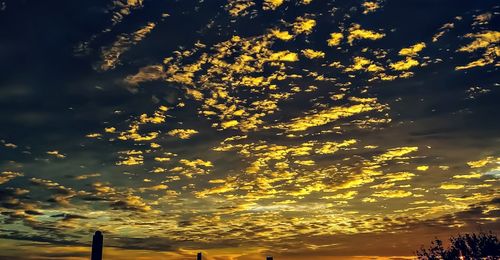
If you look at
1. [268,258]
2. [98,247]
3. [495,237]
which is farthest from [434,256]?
[98,247]

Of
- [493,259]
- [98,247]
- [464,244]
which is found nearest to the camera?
[98,247]

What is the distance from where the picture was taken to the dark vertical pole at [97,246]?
16156 millimetres

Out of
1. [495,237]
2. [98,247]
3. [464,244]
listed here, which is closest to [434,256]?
[464,244]

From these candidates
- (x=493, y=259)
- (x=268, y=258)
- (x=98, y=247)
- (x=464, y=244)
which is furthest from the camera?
(x=464, y=244)

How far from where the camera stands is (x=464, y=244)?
176 ft

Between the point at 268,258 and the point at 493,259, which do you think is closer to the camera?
the point at 268,258

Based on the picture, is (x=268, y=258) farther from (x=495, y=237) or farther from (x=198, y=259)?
(x=495, y=237)

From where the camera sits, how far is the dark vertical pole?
1616cm

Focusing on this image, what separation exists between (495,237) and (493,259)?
2.69 m

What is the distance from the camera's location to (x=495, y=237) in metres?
51.2

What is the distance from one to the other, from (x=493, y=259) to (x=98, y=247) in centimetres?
4933

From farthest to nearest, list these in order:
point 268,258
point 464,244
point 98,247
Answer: point 464,244
point 268,258
point 98,247

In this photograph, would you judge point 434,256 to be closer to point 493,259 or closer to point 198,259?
point 493,259

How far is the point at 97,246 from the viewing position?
53.4ft
